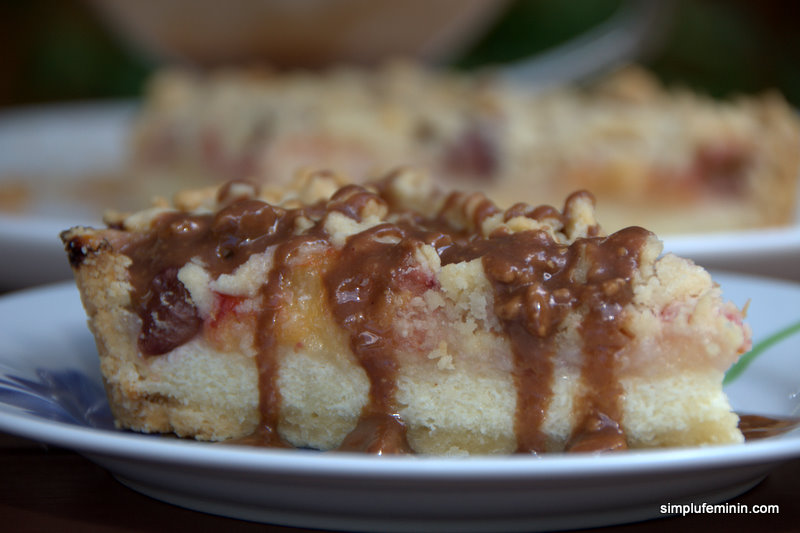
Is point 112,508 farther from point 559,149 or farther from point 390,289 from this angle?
point 559,149

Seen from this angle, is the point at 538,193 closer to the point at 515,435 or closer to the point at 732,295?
the point at 732,295

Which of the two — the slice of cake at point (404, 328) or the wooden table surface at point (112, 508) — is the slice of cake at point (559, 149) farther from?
the wooden table surface at point (112, 508)

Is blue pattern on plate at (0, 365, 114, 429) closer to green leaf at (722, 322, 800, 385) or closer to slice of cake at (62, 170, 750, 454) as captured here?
slice of cake at (62, 170, 750, 454)

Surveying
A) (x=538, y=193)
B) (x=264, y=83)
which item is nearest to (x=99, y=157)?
(x=264, y=83)

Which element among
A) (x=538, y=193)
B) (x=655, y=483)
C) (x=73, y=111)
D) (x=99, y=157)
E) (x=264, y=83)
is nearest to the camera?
(x=655, y=483)

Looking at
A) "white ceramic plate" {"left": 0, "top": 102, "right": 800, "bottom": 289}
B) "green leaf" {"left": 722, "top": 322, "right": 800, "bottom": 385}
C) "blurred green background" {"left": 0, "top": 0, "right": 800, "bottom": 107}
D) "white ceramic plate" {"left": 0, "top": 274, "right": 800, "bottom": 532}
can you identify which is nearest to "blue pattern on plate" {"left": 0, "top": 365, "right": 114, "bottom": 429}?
"white ceramic plate" {"left": 0, "top": 274, "right": 800, "bottom": 532}
